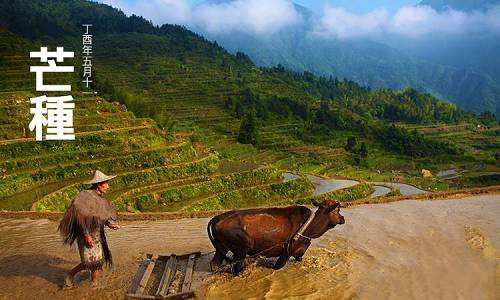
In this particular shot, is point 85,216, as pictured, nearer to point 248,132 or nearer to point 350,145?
point 248,132

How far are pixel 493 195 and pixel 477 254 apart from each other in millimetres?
7053

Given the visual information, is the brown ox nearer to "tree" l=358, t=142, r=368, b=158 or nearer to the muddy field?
the muddy field

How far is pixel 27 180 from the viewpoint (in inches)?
1029

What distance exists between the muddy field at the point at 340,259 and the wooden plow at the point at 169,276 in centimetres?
29

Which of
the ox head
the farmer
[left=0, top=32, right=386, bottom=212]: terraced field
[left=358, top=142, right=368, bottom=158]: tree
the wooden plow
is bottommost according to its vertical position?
[left=358, top=142, right=368, bottom=158]: tree

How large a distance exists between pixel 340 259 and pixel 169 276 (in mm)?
3611

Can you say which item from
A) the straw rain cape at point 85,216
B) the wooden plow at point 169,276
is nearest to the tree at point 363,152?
the wooden plow at point 169,276

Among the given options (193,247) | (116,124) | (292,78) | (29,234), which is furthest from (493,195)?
(292,78)

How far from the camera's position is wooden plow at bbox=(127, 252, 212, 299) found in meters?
7.99

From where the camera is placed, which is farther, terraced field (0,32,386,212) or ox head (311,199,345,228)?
terraced field (0,32,386,212)

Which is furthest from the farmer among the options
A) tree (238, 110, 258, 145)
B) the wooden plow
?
tree (238, 110, 258, 145)

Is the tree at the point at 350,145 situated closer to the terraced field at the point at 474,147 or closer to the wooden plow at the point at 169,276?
the terraced field at the point at 474,147

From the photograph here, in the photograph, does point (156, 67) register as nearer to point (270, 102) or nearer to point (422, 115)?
point (270, 102)

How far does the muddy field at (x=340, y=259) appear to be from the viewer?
8336 mm
